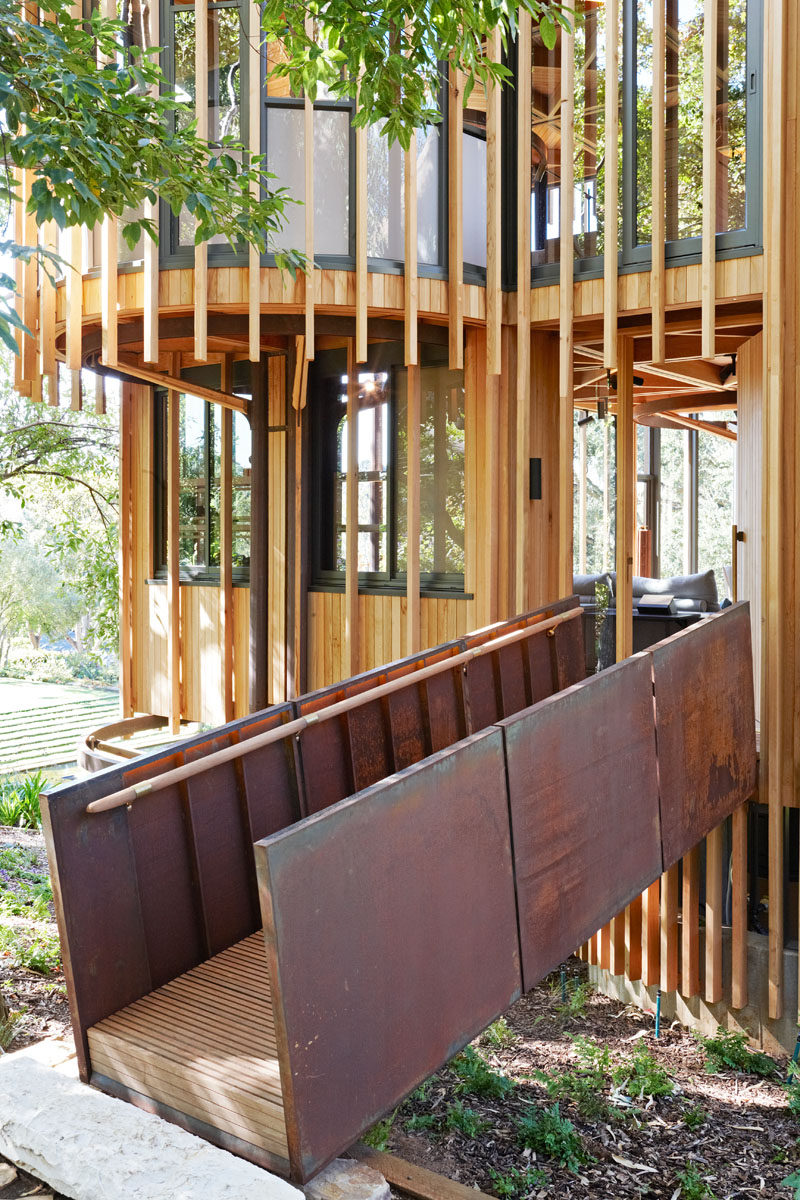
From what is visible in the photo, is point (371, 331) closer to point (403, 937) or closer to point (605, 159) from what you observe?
point (605, 159)

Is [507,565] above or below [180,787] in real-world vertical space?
above

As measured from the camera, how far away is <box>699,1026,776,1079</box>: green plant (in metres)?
5.51

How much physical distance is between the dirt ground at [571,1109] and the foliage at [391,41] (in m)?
3.93

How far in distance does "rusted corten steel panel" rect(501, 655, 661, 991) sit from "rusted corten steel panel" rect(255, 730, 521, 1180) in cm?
12

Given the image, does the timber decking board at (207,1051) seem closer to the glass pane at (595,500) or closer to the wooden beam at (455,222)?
the wooden beam at (455,222)

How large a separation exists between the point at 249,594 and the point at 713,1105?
491 cm

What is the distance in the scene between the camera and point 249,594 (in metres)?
8.16

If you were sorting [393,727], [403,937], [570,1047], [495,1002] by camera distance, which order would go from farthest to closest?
[570,1047] < [393,727] < [495,1002] < [403,937]

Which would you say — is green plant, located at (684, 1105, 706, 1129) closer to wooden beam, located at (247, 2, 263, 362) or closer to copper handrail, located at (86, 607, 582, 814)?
copper handrail, located at (86, 607, 582, 814)

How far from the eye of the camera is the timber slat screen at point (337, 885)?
104 inches

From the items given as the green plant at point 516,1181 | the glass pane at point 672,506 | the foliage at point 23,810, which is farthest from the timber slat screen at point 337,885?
the glass pane at point 672,506

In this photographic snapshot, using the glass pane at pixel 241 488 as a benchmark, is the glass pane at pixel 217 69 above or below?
above

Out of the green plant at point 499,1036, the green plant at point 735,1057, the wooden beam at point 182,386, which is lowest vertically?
the green plant at point 735,1057

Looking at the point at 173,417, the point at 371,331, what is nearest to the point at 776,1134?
the point at 371,331
